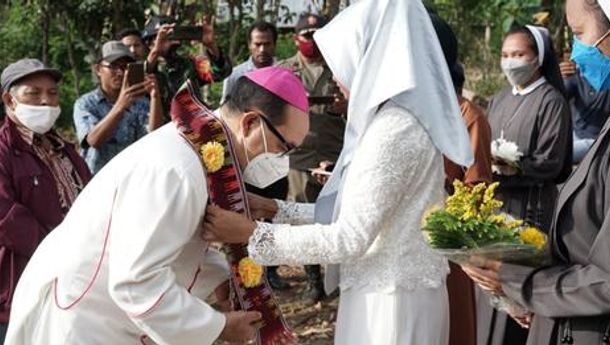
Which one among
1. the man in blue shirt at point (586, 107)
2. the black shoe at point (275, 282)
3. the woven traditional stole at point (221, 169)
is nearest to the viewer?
the woven traditional stole at point (221, 169)

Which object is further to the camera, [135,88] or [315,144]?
[315,144]

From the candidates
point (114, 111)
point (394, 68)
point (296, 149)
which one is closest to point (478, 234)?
point (394, 68)

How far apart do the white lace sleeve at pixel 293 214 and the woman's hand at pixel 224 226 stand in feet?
Result: 1.68

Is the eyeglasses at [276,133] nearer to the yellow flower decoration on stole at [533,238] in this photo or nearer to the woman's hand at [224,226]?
the woman's hand at [224,226]

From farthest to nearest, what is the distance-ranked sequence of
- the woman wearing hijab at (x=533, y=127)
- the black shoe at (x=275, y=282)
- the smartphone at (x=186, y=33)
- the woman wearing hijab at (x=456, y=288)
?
the black shoe at (x=275, y=282)
the smartphone at (x=186, y=33)
the woman wearing hijab at (x=533, y=127)
the woman wearing hijab at (x=456, y=288)

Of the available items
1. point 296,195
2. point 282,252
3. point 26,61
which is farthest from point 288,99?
point 296,195

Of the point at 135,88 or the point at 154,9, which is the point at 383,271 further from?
the point at 154,9

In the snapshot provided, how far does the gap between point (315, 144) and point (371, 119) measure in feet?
12.1

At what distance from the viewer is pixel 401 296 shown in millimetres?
2713

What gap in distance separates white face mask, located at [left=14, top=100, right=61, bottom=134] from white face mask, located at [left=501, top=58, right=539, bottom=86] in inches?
105

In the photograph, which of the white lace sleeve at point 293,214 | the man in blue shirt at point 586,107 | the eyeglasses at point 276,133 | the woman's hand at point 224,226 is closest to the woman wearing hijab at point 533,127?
the man in blue shirt at point 586,107

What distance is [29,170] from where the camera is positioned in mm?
3984

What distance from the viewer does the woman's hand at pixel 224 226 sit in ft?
8.11

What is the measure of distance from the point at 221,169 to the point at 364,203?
0.45 meters
